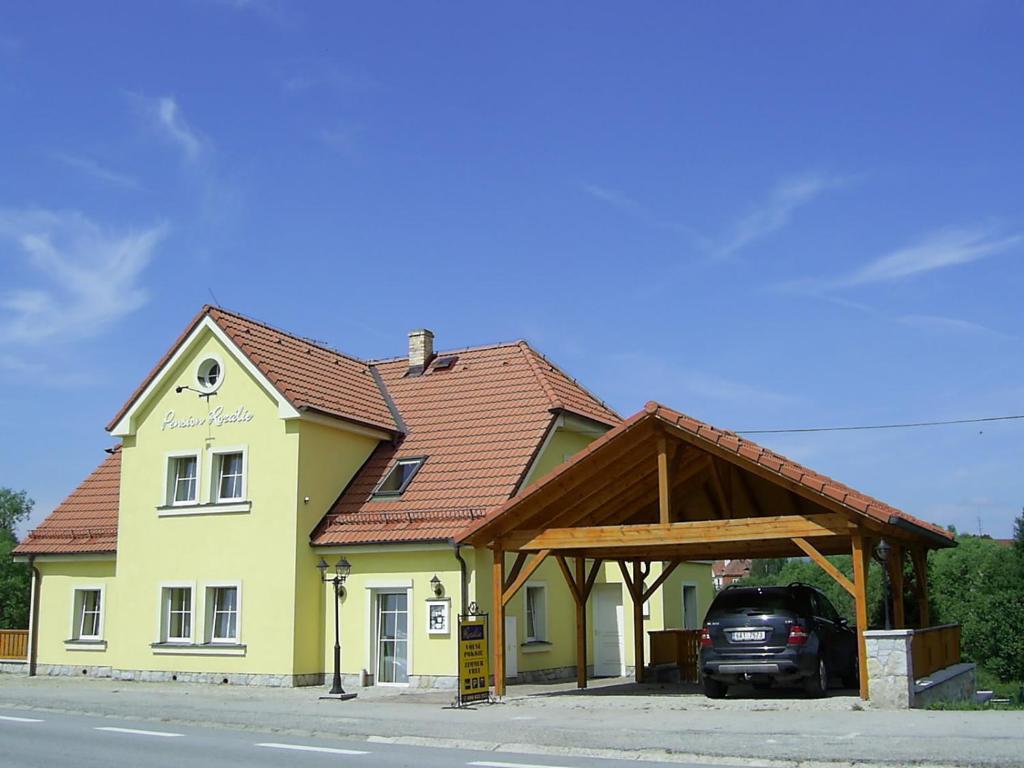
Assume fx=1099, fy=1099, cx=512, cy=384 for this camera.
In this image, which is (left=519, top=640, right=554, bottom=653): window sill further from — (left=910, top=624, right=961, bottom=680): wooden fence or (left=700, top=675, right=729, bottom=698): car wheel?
(left=910, top=624, right=961, bottom=680): wooden fence

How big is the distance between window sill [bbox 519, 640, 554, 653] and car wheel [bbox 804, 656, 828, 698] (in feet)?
24.2

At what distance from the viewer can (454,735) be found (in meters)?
14.2

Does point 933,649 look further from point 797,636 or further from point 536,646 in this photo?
point 536,646

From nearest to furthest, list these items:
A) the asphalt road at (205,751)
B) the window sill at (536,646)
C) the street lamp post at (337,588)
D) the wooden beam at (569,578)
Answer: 1. the asphalt road at (205,751)
2. the wooden beam at (569,578)
3. the street lamp post at (337,588)
4. the window sill at (536,646)

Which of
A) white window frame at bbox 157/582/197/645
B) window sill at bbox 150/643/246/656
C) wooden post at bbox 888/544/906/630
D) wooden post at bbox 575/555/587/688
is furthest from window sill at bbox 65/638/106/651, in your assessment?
wooden post at bbox 888/544/906/630

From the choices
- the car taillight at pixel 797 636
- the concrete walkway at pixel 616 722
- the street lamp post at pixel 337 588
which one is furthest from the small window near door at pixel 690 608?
the car taillight at pixel 797 636

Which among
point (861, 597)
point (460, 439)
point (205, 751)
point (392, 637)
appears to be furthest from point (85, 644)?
point (861, 597)

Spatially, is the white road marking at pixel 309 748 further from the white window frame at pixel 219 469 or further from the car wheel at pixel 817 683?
the white window frame at pixel 219 469

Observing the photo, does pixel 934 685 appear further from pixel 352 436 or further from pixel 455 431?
pixel 352 436

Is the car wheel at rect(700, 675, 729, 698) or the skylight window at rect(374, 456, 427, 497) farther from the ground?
the skylight window at rect(374, 456, 427, 497)

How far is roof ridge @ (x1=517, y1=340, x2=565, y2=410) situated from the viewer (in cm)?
2477

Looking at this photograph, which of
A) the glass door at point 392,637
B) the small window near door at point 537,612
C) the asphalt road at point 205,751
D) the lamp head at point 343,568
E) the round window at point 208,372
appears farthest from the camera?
the round window at point 208,372

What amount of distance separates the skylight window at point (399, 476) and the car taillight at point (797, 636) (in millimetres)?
10177

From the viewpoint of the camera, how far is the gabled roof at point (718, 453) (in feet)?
51.3
